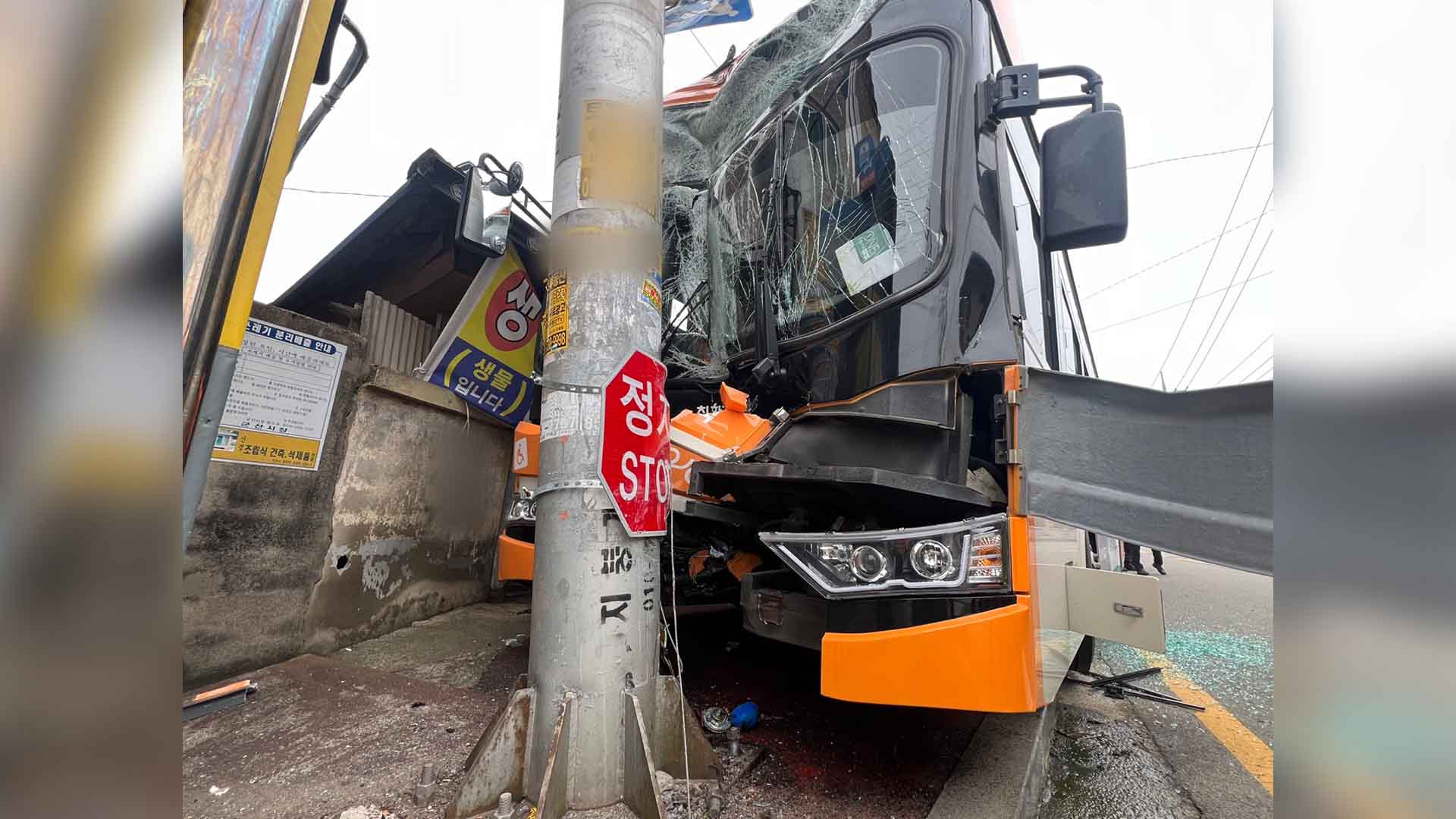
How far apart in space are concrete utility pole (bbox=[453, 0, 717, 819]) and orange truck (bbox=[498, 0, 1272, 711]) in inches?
19.3

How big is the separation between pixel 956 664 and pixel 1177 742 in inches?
86.1

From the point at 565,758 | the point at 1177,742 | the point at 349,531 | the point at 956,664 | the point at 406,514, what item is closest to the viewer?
the point at 956,664

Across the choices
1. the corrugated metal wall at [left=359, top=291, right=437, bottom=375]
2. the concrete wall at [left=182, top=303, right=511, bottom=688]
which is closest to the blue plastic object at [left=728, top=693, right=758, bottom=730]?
the concrete wall at [left=182, top=303, right=511, bottom=688]

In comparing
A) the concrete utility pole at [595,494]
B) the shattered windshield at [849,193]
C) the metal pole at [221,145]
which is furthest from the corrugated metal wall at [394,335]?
the metal pole at [221,145]

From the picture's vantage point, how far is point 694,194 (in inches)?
156

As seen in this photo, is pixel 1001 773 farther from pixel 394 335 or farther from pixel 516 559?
pixel 394 335

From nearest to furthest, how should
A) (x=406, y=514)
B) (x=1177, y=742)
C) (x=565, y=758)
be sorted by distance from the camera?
(x=565, y=758) < (x=1177, y=742) < (x=406, y=514)

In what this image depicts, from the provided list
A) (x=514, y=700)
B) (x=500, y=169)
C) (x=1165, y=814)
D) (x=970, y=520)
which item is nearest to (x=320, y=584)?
(x=514, y=700)

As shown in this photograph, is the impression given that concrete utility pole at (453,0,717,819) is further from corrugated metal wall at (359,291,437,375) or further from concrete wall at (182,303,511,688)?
corrugated metal wall at (359,291,437,375)

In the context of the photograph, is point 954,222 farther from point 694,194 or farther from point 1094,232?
point 694,194

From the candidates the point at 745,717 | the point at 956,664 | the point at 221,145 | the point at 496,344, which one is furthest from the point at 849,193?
the point at 496,344

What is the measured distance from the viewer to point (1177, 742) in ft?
9.20

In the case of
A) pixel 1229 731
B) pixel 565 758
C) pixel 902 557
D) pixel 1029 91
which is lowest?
pixel 1229 731
